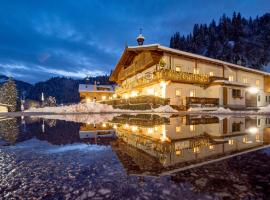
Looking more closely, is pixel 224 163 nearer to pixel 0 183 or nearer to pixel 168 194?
pixel 168 194

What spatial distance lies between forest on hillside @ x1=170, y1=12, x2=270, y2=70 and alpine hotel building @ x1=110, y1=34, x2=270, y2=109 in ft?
170

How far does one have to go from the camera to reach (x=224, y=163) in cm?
304

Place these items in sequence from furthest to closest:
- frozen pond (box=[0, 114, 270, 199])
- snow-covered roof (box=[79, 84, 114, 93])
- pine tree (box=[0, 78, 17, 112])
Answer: snow-covered roof (box=[79, 84, 114, 93])
pine tree (box=[0, 78, 17, 112])
frozen pond (box=[0, 114, 270, 199])

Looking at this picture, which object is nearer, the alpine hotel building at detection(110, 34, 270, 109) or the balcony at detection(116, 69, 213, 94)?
the balcony at detection(116, 69, 213, 94)

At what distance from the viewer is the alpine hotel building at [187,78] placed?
23656mm

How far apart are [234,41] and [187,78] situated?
82171 mm

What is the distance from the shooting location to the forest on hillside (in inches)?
3155

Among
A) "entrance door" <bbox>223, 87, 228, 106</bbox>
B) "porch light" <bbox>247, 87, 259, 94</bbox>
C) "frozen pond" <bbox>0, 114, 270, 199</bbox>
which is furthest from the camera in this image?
"porch light" <bbox>247, 87, 259, 94</bbox>

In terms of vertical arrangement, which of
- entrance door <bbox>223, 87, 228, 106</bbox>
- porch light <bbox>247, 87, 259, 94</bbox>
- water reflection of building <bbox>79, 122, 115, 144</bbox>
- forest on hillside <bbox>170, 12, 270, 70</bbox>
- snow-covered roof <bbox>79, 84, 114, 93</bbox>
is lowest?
water reflection of building <bbox>79, 122, 115, 144</bbox>

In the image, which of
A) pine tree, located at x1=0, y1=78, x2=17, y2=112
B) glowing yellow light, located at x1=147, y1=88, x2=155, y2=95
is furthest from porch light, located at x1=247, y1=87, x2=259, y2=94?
pine tree, located at x1=0, y1=78, x2=17, y2=112

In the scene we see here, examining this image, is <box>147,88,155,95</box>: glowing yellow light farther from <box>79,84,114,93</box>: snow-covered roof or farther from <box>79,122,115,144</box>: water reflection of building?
<box>79,84,114,93</box>: snow-covered roof

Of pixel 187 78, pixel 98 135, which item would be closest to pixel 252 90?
pixel 187 78

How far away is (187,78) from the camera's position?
24750 millimetres

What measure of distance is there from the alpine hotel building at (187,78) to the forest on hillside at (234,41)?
5182 cm
